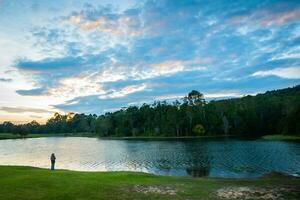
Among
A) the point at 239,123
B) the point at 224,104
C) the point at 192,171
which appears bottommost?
the point at 192,171

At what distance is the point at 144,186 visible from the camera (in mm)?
27516

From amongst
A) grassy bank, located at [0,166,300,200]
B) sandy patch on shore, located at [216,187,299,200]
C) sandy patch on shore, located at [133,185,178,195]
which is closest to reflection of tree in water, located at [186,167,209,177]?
grassy bank, located at [0,166,300,200]

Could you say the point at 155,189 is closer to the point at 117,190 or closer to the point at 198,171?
the point at 117,190

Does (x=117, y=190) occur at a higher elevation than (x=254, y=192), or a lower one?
higher

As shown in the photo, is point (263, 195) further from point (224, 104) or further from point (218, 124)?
point (224, 104)

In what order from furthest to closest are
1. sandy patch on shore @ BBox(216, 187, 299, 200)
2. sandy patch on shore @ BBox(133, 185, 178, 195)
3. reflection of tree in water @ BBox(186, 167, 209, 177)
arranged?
reflection of tree in water @ BBox(186, 167, 209, 177) → sandy patch on shore @ BBox(133, 185, 178, 195) → sandy patch on shore @ BBox(216, 187, 299, 200)

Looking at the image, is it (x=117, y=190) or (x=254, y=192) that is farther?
(x=117, y=190)

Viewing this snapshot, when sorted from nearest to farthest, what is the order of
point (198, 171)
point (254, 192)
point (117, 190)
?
point (254, 192), point (117, 190), point (198, 171)

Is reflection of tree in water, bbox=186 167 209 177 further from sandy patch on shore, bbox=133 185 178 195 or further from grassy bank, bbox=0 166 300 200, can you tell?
sandy patch on shore, bbox=133 185 178 195

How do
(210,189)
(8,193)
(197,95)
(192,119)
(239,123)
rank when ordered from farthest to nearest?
(197,95) → (192,119) → (239,123) → (210,189) → (8,193)

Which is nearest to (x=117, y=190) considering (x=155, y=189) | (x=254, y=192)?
(x=155, y=189)

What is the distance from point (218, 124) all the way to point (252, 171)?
428 ft

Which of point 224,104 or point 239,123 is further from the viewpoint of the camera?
point 224,104

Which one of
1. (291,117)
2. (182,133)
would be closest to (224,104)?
(182,133)
